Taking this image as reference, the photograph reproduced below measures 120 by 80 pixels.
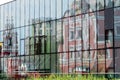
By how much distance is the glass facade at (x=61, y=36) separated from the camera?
3400 cm

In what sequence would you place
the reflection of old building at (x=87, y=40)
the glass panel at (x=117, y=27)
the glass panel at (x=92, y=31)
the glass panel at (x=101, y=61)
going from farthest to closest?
→ the glass panel at (x=92, y=31), the glass panel at (x=101, y=61), the reflection of old building at (x=87, y=40), the glass panel at (x=117, y=27)

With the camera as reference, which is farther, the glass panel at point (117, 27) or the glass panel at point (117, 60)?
the glass panel at point (117, 27)

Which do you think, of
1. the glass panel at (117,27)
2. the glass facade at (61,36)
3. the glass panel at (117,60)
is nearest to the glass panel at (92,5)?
the glass facade at (61,36)

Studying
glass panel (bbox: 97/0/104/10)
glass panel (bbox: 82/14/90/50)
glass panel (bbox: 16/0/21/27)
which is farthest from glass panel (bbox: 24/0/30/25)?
glass panel (bbox: 97/0/104/10)

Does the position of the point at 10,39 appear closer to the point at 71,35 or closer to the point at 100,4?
the point at 71,35

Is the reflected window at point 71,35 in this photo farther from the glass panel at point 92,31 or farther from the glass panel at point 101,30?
the glass panel at point 101,30

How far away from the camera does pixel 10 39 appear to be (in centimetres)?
4981

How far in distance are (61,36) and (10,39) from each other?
11258 mm

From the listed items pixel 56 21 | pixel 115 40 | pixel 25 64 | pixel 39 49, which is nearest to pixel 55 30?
pixel 56 21

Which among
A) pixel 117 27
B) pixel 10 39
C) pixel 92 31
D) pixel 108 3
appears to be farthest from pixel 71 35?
pixel 10 39

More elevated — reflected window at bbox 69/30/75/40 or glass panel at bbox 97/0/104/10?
glass panel at bbox 97/0/104/10

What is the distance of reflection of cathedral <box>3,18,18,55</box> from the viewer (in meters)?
48.8

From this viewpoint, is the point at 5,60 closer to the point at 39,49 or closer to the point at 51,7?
the point at 39,49

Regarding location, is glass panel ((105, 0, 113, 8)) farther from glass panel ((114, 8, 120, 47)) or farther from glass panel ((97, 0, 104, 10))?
glass panel ((114, 8, 120, 47))
